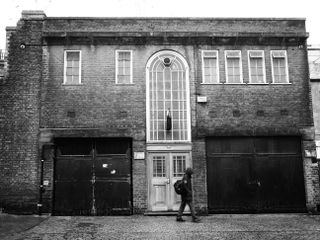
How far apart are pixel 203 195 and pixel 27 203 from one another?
6.55 meters

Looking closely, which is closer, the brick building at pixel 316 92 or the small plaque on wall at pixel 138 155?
the small plaque on wall at pixel 138 155

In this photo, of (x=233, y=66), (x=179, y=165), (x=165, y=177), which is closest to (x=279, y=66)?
(x=233, y=66)

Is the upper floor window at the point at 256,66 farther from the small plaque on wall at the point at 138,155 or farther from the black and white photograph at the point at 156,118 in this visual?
the small plaque on wall at the point at 138,155

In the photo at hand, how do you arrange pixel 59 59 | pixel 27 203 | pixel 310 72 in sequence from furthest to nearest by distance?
pixel 310 72, pixel 59 59, pixel 27 203

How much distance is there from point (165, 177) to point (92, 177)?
2.77 m

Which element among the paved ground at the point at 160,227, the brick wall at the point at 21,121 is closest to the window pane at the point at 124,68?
the brick wall at the point at 21,121

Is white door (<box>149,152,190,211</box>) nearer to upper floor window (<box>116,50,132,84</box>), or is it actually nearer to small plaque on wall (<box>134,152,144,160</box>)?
small plaque on wall (<box>134,152,144,160</box>)

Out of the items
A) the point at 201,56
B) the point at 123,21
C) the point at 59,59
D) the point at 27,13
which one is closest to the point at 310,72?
the point at 201,56

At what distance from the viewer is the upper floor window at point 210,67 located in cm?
1586

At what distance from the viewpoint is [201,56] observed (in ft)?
52.2

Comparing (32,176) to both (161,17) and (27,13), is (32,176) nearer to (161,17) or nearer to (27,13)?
(27,13)

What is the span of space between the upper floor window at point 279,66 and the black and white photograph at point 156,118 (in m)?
0.05

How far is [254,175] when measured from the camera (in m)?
15.3

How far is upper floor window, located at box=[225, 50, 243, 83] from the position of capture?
625 inches
